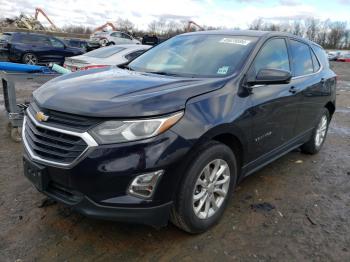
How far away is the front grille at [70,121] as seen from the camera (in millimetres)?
2555

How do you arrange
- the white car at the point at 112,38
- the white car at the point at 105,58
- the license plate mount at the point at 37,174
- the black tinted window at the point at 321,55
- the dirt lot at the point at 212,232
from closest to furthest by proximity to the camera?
the license plate mount at the point at 37,174
the dirt lot at the point at 212,232
the black tinted window at the point at 321,55
the white car at the point at 105,58
the white car at the point at 112,38

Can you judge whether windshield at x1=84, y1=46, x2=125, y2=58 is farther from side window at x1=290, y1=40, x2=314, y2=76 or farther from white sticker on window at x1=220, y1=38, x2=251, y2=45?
white sticker on window at x1=220, y1=38, x2=251, y2=45

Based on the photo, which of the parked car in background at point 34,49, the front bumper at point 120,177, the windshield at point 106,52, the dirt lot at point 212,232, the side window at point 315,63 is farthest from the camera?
the parked car in background at point 34,49

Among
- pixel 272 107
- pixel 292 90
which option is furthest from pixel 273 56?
pixel 272 107

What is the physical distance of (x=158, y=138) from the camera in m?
2.54

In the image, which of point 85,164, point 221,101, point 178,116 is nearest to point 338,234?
point 221,101

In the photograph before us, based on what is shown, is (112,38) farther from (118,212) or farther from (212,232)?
(118,212)

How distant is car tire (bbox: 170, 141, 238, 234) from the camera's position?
9.20ft

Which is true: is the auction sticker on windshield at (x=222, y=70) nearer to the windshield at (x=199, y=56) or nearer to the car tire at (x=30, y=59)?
the windshield at (x=199, y=56)

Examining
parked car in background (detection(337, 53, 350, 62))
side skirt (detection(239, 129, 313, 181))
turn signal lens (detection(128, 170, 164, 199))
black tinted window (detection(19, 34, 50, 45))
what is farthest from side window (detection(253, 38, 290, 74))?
parked car in background (detection(337, 53, 350, 62))

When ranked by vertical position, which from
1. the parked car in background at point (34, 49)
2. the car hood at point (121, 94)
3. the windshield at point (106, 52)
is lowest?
the parked car in background at point (34, 49)

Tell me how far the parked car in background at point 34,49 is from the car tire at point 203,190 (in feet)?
52.5

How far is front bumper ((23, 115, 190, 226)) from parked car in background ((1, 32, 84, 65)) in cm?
1602

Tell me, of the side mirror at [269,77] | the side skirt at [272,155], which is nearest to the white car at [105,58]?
the side skirt at [272,155]
